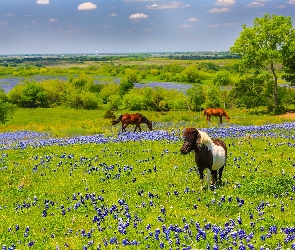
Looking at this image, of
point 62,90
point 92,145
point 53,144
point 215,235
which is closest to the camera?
point 215,235

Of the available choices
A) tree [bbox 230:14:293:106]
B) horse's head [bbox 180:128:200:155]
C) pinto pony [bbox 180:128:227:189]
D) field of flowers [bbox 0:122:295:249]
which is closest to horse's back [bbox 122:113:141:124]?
field of flowers [bbox 0:122:295:249]

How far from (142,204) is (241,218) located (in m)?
2.52

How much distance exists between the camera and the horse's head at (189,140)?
32.8 feet

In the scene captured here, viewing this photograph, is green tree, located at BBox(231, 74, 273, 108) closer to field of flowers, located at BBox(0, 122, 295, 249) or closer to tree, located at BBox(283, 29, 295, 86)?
tree, located at BBox(283, 29, 295, 86)

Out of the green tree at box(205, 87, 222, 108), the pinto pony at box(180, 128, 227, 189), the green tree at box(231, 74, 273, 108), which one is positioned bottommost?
the green tree at box(205, 87, 222, 108)

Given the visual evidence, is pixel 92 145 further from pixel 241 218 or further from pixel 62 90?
pixel 62 90

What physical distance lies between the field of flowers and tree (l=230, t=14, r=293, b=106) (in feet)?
114

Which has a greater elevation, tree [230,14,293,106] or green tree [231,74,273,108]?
tree [230,14,293,106]

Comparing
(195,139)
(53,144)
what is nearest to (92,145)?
(53,144)

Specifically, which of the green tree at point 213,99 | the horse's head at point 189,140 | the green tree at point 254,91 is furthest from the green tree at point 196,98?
the horse's head at point 189,140

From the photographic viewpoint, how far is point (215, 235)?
6723mm

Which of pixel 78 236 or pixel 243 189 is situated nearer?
pixel 78 236

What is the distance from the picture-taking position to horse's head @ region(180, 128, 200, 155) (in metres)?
9.99

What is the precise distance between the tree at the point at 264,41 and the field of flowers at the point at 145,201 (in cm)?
3473
